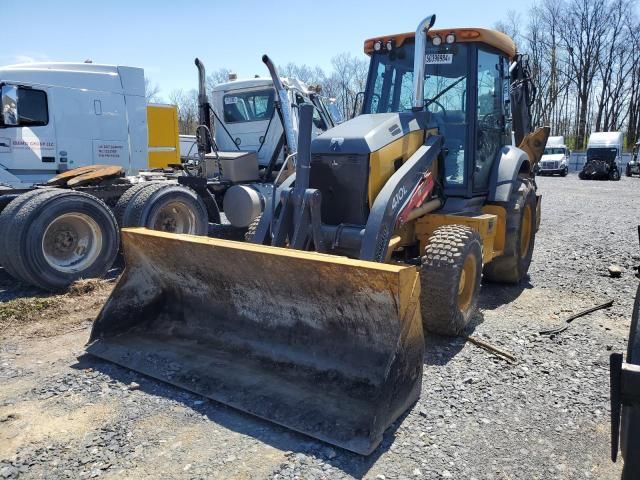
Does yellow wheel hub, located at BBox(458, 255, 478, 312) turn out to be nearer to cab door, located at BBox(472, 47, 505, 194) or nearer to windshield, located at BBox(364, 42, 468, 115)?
cab door, located at BBox(472, 47, 505, 194)

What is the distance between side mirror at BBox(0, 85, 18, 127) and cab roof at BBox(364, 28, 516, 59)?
539 cm

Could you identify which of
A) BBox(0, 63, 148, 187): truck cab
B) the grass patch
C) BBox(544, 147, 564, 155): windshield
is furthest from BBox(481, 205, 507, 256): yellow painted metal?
BBox(544, 147, 564, 155): windshield

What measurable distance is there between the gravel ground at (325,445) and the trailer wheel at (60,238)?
3.64 ft

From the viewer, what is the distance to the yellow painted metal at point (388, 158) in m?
4.37

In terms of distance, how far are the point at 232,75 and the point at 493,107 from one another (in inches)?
247

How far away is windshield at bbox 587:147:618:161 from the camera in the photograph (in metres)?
29.1

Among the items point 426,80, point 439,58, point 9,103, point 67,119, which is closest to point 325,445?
point 426,80

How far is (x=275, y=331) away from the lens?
3803 mm

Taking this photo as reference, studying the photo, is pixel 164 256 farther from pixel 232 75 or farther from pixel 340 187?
pixel 232 75

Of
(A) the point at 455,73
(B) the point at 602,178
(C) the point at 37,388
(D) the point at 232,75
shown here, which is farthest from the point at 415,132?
(B) the point at 602,178

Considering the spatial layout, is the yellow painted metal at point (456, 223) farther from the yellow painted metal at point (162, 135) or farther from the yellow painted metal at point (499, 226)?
the yellow painted metal at point (162, 135)

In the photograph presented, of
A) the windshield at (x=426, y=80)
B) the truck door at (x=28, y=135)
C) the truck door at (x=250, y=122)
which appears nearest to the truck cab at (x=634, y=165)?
the truck door at (x=250, y=122)

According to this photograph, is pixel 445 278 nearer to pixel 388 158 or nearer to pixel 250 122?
pixel 388 158

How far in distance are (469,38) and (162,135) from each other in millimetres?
8933
